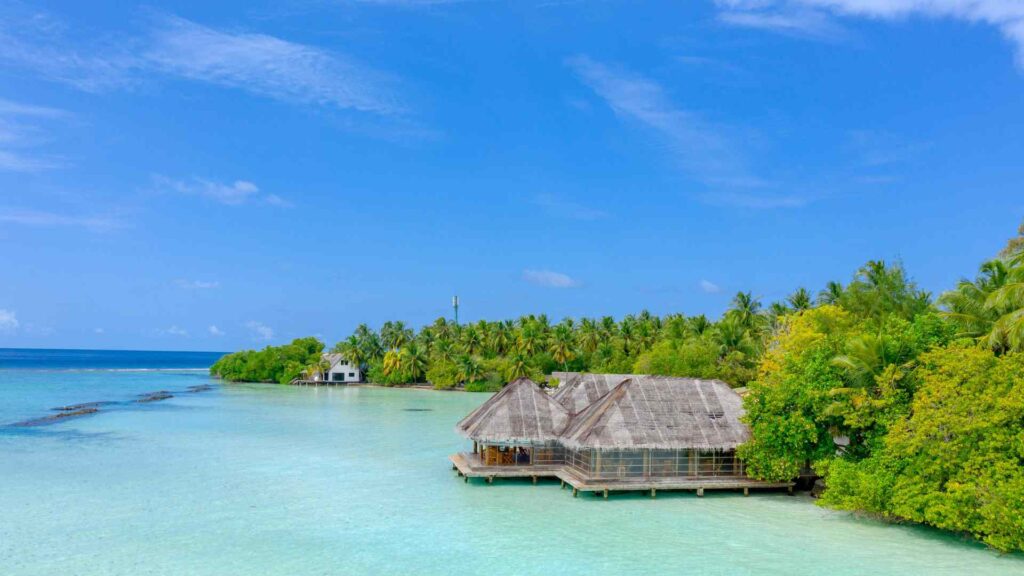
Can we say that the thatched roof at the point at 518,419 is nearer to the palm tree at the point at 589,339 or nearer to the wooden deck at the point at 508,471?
the wooden deck at the point at 508,471

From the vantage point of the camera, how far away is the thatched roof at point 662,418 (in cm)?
2078

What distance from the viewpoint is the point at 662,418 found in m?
21.5

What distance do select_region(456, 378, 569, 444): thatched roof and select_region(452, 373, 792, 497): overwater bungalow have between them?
0.03 m

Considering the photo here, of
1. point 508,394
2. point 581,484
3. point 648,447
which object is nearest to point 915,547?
point 648,447

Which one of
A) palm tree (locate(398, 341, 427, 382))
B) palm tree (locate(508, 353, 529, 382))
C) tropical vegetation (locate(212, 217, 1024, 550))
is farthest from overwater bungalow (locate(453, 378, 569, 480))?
palm tree (locate(398, 341, 427, 382))

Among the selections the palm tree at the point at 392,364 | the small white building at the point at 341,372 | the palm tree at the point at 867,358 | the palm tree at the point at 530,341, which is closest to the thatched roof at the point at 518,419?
the palm tree at the point at 867,358

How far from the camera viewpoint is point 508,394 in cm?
2464

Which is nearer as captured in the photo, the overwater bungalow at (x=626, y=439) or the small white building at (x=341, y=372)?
the overwater bungalow at (x=626, y=439)

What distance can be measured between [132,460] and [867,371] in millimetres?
24756

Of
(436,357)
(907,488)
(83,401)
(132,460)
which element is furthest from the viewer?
(436,357)

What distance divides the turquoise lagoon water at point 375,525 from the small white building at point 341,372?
49.2 meters

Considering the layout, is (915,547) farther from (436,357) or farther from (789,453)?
(436,357)

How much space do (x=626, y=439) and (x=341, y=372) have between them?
64481 millimetres

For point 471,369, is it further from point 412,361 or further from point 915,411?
point 915,411
